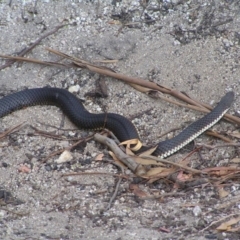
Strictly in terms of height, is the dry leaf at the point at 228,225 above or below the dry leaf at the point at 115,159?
below

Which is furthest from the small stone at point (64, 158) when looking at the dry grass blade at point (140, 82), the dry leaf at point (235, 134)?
the dry leaf at point (235, 134)

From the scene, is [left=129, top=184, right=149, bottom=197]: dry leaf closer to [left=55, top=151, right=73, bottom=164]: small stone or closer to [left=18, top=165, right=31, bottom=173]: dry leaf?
[left=55, top=151, right=73, bottom=164]: small stone

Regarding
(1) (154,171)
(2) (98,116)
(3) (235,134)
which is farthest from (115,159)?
(3) (235,134)

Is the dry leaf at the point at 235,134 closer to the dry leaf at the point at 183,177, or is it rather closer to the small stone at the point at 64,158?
the dry leaf at the point at 183,177

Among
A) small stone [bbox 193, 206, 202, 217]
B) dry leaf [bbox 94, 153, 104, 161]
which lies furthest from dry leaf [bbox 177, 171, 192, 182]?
dry leaf [bbox 94, 153, 104, 161]

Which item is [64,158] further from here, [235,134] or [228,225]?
[228,225]
